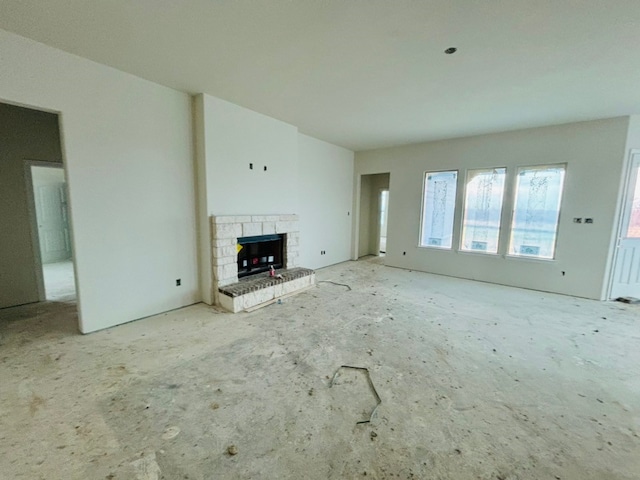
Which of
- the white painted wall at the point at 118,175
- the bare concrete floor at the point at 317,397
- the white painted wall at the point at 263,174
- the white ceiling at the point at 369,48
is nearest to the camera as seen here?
the bare concrete floor at the point at 317,397

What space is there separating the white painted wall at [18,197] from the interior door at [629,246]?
8666 millimetres

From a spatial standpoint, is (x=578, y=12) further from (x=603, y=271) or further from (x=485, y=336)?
(x=603, y=271)

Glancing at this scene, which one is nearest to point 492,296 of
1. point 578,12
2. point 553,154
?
point 553,154

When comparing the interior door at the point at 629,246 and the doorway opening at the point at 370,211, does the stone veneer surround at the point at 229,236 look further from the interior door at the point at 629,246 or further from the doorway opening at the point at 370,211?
the interior door at the point at 629,246

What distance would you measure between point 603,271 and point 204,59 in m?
6.35

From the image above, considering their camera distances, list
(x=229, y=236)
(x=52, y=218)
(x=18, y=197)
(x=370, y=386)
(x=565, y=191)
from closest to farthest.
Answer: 1. (x=370, y=386)
2. (x=18, y=197)
3. (x=229, y=236)
4. (x=565, y=191)
5. (x=52, y=218)

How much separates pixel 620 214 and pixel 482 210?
186 centimetres

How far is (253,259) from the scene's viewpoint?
4359 millimetres

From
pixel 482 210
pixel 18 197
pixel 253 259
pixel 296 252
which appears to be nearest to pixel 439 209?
pixel 482 210

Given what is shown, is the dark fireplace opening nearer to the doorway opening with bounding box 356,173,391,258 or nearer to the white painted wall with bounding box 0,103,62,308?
the white painted wall with bounding box 0,103,62,308

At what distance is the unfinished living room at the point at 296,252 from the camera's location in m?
1.65

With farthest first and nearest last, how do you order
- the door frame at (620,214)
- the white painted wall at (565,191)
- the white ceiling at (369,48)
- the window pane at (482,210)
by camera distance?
the window pane at (482,210) < the white painted wall at (565,191) < the door frame at (620,214) < the white ceiling at (369,48)

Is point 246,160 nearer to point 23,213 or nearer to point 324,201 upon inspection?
point 324,201

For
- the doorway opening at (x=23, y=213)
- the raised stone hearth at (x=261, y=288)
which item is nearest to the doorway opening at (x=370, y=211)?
the raised stone hearth at (x=261, y=288)
